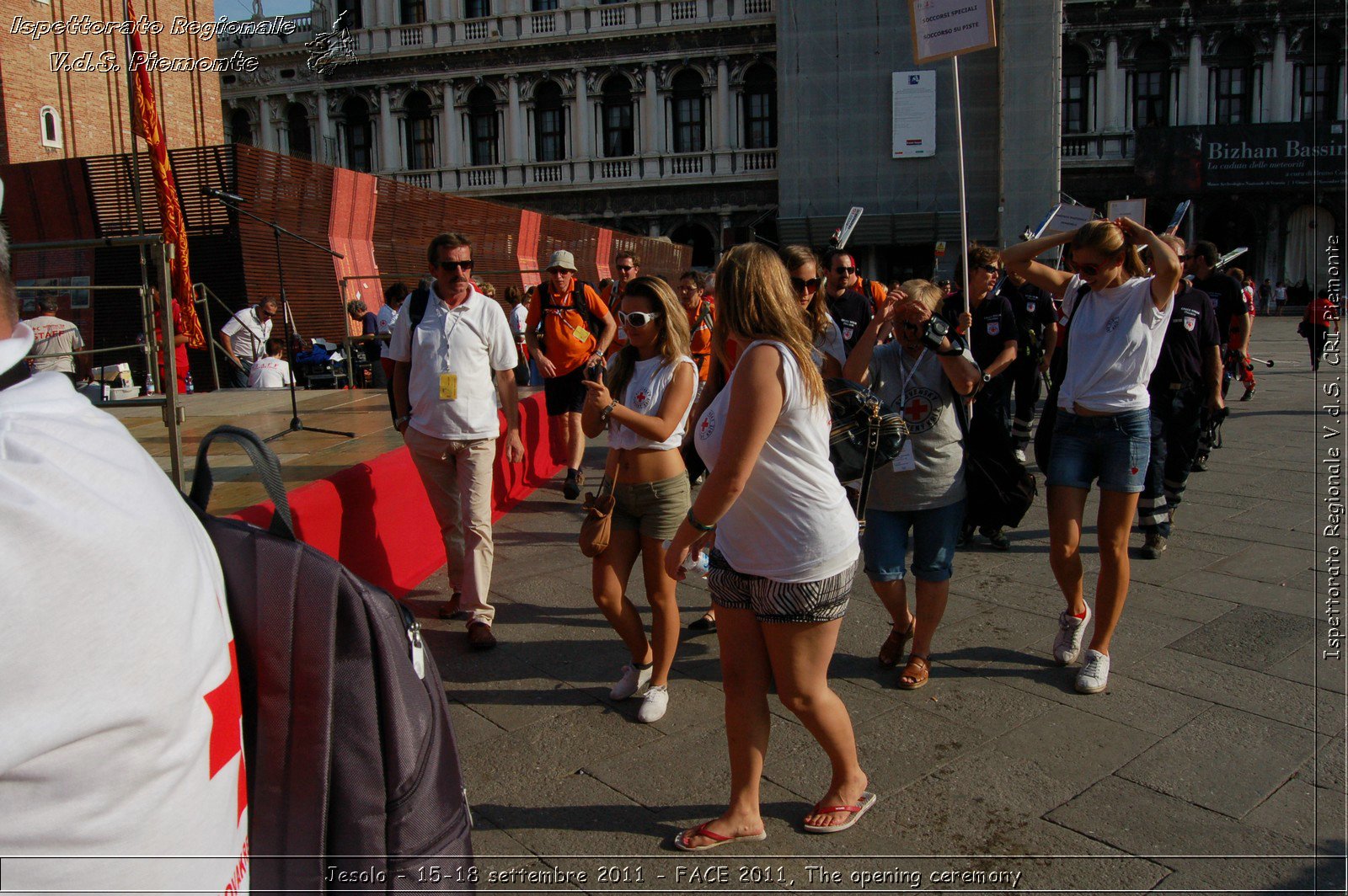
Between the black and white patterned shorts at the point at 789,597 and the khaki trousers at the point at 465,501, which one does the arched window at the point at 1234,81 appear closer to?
the khaki trousers at the point at 465,501

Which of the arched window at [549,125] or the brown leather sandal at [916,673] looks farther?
the arched window at [549,125]

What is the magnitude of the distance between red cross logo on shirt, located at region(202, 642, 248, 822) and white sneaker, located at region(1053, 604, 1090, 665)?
373 cm

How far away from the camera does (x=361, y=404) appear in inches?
401

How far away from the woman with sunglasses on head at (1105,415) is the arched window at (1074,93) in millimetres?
38466

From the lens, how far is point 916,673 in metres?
4.03

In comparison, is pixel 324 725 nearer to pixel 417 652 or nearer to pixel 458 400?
pixel 417 652

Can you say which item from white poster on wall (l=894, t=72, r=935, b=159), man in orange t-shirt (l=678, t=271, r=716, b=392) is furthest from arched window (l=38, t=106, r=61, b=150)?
white poster on wall (l=894, t=72, r=935, b=159)

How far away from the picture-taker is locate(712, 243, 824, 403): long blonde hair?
2.82 metres

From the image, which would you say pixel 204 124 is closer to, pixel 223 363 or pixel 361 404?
pixel 223 363

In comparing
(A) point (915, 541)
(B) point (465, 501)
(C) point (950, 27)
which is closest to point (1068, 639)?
(A) point (915, 541)

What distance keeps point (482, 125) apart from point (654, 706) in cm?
3968

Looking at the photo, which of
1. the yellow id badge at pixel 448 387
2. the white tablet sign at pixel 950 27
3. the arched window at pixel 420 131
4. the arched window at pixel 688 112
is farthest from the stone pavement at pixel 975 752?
the arched window at pixel 420 131

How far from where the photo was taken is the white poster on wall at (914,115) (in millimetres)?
33562

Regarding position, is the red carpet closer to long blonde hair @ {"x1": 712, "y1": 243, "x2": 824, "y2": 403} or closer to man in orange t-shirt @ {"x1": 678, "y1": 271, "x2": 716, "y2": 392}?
long blonde hair @ {"x1": 712, "y1": 243, "x2": 824, "y2": 403}
